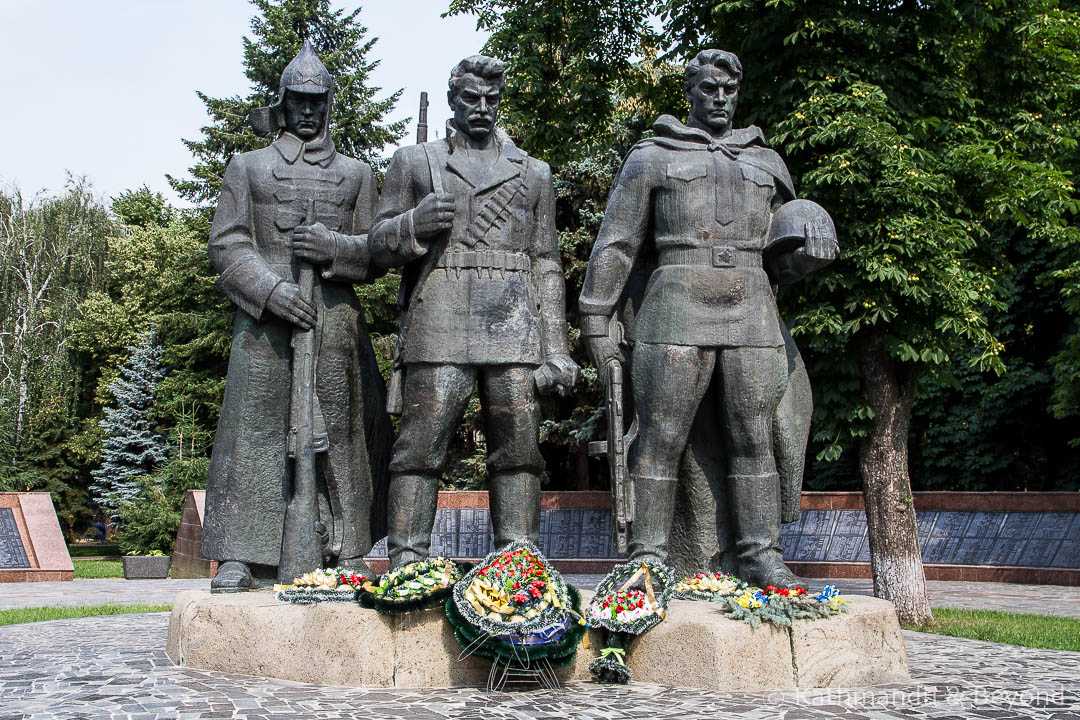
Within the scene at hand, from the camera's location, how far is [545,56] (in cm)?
1379

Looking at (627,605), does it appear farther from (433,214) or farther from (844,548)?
(844,548)

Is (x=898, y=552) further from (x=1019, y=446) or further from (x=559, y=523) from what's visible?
(x=1019, y=446)

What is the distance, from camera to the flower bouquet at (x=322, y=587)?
5727mm

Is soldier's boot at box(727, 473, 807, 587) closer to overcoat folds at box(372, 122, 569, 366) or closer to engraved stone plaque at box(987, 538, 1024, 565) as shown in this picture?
overcoat folds at box(372, 122, 569, 366)

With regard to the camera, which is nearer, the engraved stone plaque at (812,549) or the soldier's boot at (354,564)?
the soldier's boot at (354,564)

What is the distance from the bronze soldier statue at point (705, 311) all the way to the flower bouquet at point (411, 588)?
1241 millimetres

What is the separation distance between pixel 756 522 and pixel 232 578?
121 inches

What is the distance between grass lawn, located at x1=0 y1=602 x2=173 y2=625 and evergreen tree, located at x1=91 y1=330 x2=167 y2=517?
13718 millimetres

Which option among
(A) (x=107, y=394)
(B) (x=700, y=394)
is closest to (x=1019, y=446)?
(B) (x=700, y=394)

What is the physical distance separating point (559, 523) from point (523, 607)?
9.68 meters

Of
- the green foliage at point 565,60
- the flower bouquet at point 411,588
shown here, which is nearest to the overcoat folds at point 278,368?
the flower bouquet at point 411,588

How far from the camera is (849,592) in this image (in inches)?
529

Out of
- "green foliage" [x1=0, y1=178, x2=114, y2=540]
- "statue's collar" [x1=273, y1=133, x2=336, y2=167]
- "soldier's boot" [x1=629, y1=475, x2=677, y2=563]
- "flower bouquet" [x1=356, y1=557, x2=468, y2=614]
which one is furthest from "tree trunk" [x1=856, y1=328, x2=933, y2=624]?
"green foliage" [x1=0, y1=178, x2=114, y2=540]

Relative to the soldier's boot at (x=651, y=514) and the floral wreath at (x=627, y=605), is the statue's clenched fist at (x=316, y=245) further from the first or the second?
the floral wreath at (x=627, y=605)
